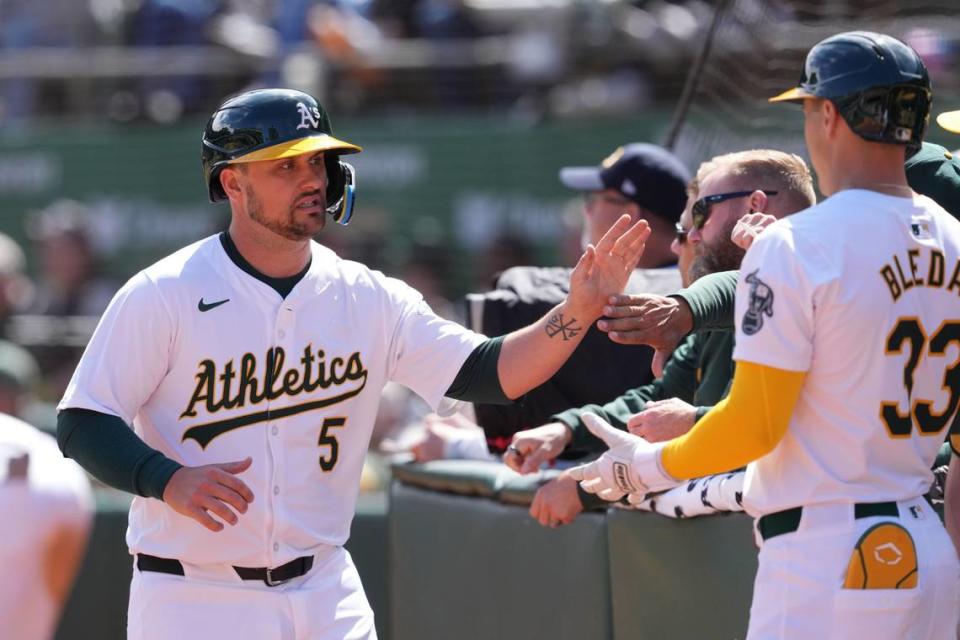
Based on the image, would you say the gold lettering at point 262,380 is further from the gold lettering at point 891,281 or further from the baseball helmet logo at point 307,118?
the gold lettering at point 891,281

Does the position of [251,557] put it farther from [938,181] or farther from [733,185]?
[938,181]

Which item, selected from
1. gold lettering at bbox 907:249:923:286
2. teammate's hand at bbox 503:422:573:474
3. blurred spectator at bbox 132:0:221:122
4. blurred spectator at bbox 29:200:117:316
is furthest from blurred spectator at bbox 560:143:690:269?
blurred spectator at bbox 132:0:221:122

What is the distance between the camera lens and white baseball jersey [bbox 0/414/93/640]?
4.84m

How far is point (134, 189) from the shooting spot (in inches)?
418

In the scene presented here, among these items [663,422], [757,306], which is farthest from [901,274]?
[663,422]

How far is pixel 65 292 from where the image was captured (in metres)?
9.95

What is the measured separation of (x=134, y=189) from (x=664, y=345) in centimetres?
812

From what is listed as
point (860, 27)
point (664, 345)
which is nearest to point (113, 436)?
point (664, 345)

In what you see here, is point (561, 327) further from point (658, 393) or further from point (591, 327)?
point (591, 327)

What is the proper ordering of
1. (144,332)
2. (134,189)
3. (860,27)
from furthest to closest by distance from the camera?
(134,189)
(860,27)
(144,332)

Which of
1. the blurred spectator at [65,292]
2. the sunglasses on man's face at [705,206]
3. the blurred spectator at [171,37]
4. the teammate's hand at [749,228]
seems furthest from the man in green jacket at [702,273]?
the blurred spectator at [171,37]

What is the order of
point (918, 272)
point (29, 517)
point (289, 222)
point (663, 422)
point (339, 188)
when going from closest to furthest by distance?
point (918, 272), point (663, 422), point (289, 222), point (339, 188), point (29, 517)

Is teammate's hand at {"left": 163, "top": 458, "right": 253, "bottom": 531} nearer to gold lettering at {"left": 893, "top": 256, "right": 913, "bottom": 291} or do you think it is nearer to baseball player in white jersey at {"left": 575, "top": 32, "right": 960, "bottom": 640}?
baseball player in white jersey at {"left": 575, "top": 32, "right": 960, "bottom": 640}

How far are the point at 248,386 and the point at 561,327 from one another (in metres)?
0.75
